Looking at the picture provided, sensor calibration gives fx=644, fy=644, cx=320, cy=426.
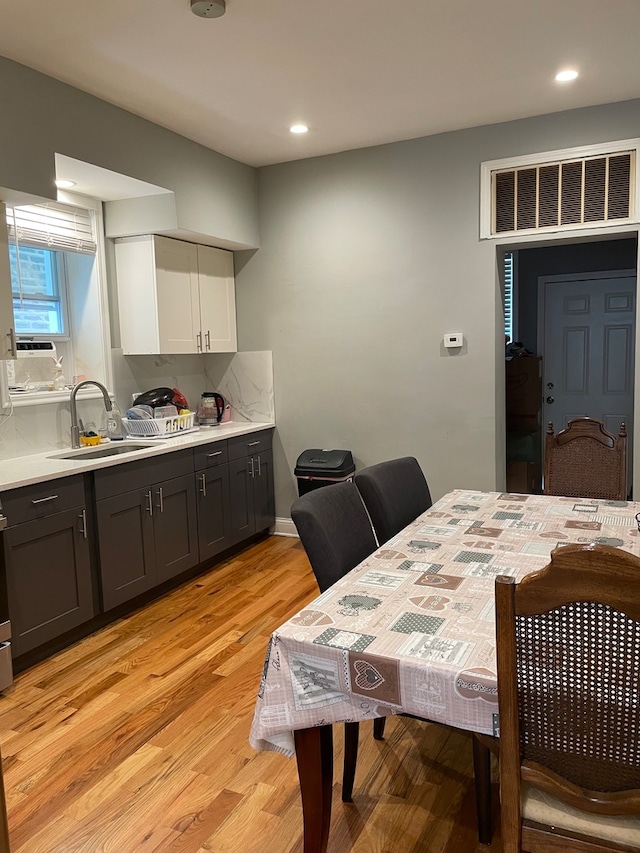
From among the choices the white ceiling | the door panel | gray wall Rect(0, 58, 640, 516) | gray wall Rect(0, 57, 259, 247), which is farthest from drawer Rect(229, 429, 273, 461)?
the door panel

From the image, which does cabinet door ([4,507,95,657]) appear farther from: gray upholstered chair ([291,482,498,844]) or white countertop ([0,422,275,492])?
gray upholstered chair ([291,482,498,844])

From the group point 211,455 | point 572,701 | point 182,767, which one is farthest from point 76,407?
point 572,701

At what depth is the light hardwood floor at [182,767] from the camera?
6.17 feet

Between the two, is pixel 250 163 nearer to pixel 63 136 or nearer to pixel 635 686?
pixel 63 136

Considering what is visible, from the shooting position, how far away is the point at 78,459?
3.52 m

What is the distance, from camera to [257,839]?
1.87 m

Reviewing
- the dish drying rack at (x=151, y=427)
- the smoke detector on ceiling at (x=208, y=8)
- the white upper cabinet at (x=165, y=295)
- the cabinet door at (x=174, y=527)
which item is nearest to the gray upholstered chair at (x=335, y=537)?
Answer: the cabinet door at (x=174, y=527)

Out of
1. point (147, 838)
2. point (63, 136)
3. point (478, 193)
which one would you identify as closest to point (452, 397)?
point (478, 193)

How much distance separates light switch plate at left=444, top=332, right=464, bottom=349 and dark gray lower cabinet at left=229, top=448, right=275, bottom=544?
1.53 m

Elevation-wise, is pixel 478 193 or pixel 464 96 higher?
pixel 464 96

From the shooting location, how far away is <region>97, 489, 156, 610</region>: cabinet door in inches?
127

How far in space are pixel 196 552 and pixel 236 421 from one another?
1.29 metres

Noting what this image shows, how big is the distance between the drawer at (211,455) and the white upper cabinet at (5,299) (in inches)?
50.3

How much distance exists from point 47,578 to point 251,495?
179 cm
